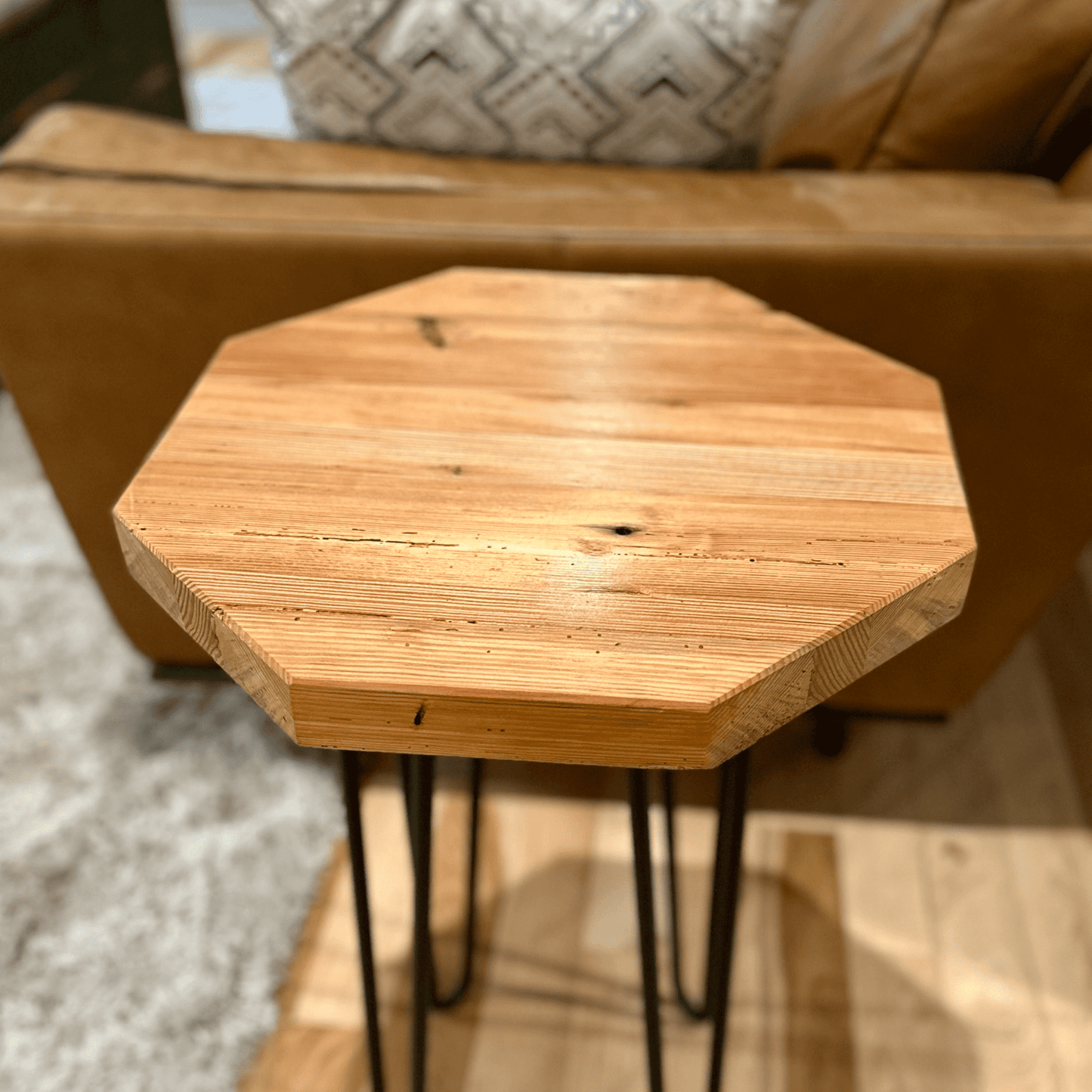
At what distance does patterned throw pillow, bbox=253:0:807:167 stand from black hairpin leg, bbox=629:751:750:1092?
687 millimetres

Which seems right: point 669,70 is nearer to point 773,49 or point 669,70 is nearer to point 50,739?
point 773,49

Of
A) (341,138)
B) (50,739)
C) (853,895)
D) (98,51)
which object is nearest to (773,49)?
(341,138)

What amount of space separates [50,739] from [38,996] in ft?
1.18

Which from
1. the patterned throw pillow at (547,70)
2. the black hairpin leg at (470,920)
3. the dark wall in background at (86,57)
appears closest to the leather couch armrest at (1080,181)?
the patterned throw pillow at (547,70)

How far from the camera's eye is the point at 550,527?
56 centimetres

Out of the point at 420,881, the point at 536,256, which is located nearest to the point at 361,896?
the point at 420,881

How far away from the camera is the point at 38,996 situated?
39.6 inches

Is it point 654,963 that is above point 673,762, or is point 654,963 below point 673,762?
below

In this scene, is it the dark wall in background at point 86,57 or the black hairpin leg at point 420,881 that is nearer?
the black hairpin leg at point 420,881

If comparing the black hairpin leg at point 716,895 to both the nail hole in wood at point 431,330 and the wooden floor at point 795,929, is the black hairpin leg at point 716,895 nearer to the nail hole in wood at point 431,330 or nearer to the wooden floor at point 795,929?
the wooden floor at point 795,929

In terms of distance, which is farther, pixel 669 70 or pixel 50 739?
pixel 50 739

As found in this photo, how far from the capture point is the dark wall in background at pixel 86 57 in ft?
6.23

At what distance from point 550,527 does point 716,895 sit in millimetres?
396

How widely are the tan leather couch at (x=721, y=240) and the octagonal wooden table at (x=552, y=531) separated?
136mm
